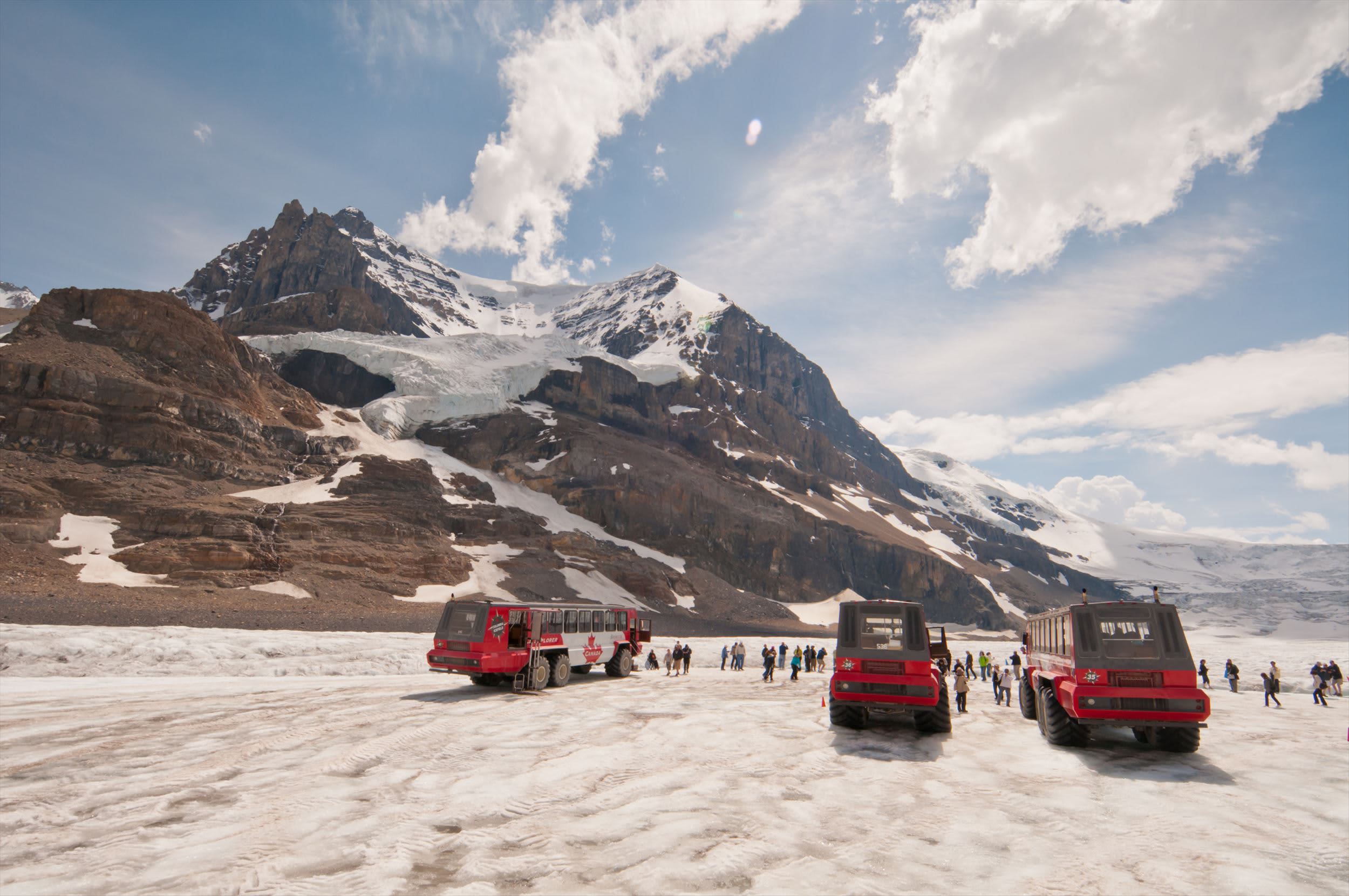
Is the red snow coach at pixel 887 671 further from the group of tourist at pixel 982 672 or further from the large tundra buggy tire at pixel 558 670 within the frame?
the large tundra buggy tire at pixel 558 670

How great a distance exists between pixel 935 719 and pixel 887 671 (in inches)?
58.2

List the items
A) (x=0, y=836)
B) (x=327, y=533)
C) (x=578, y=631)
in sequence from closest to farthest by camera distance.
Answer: (x=0, y=836) < (x=578, y=631) < (x=327, y=533)

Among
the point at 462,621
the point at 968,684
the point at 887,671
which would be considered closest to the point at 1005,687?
the point at 968,684

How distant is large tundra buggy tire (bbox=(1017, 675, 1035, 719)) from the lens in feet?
54.1

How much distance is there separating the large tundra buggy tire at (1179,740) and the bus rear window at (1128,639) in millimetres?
1506

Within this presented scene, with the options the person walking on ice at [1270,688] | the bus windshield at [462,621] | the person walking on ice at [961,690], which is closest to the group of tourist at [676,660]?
the bus windshield at [462,621]

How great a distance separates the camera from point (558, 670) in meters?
20.6

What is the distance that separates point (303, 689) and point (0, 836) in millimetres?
13492

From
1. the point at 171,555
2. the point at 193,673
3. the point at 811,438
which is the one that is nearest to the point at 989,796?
the point at 193,673

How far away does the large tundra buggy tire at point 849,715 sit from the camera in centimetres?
1374

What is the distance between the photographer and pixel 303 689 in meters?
19.0

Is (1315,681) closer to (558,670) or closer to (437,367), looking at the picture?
(558,670)

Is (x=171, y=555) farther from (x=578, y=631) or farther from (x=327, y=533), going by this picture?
(x=578, y=631)

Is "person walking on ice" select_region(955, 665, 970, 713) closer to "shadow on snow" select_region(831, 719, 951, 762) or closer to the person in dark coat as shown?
"shadow on snow" select_region(831, 719, 951, 762)
